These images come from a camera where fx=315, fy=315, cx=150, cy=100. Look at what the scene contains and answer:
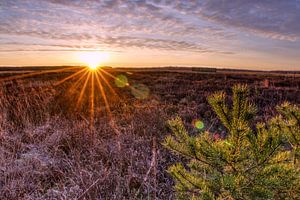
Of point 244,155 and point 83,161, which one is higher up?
point 244,155

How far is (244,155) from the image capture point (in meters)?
1.32

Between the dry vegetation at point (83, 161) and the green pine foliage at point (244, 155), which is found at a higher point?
the green pine foliage at point (244, 155)

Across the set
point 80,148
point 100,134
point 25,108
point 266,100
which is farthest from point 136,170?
point 266,100

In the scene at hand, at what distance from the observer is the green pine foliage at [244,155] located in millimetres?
1232

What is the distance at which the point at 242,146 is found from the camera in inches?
52.1

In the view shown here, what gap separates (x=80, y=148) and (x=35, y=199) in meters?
1.40

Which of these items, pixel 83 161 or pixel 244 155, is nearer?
pixel 244 155

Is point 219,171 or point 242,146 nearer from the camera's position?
point 242,146

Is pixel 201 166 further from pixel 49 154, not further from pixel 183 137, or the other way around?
pixel 49 154

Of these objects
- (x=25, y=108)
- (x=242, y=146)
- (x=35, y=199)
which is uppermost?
(x=242, y=146)

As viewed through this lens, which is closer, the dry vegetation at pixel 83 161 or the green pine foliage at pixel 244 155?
the green pine foliage at pixel 244 155

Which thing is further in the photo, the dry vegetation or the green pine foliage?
the dry vegetation

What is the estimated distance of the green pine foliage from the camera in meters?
1.23

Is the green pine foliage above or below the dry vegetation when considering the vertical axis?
above
